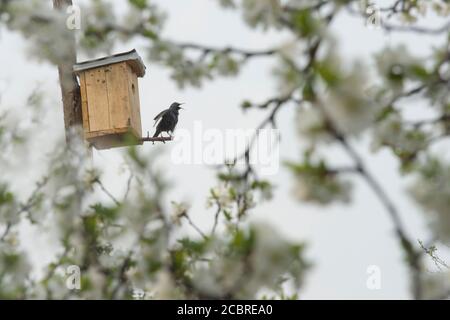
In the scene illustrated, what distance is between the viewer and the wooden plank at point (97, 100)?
3.72 meters

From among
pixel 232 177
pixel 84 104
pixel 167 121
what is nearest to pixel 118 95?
pixel 84 104

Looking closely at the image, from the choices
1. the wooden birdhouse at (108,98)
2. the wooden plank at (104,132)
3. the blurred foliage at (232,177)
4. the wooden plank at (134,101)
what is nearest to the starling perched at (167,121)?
the wooden plank at (134,101)

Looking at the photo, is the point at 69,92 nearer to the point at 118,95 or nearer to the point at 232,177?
the point at 118,95

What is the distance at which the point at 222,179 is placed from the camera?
206cm

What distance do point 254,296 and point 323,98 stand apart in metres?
0.52

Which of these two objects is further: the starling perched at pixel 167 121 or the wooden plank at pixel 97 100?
the starling perched at pixel 167 121

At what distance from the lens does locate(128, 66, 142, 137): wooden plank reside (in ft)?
12.5

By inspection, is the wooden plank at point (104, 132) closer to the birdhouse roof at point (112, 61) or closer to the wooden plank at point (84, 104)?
the wooden plank at point (84, 104)

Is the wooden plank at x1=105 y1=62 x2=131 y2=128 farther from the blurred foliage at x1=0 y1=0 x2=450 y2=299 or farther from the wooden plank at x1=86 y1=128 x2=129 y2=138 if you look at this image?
the blurred foliage at x1=0 y1=0 x2=450 y2=299

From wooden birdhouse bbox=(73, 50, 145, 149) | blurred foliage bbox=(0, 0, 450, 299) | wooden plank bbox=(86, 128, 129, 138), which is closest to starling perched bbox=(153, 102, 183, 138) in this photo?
wooden birdhouse bbox=(73, 50, 145, 149)

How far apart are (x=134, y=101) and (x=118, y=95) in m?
0.14

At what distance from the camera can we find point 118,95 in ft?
12.3

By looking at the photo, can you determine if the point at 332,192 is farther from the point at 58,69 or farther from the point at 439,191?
the point at 58,69
